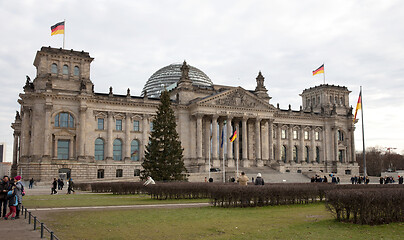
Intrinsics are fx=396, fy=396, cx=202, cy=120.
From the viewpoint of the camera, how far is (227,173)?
70812 mm

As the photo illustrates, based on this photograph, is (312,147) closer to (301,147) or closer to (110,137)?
(301,147)

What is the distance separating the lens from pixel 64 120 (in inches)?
2832

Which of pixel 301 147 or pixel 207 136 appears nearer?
pixel 207 136

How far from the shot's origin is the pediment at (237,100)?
8075 centimetres

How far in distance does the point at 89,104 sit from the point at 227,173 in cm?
2848

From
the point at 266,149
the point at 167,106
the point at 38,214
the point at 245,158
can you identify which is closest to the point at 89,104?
the point at 167,106

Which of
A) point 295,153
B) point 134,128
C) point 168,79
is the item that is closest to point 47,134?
point 134,128

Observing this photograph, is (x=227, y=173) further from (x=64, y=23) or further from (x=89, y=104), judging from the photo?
(x=64, y=23)

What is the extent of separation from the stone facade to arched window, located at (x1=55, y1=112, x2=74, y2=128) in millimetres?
170

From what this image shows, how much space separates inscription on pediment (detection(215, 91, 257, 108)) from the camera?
81.9m

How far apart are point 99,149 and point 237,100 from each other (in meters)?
29.8

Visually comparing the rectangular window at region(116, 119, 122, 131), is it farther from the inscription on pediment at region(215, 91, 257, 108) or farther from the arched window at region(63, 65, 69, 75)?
the inscription on pediment at region(215, 91, 257, 108)

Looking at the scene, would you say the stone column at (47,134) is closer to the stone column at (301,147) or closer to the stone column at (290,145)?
the stone column at (290,145)

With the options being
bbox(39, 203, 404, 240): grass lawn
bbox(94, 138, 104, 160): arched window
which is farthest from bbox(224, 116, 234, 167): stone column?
bbox(39, 203, 404, 240): grass lawn
